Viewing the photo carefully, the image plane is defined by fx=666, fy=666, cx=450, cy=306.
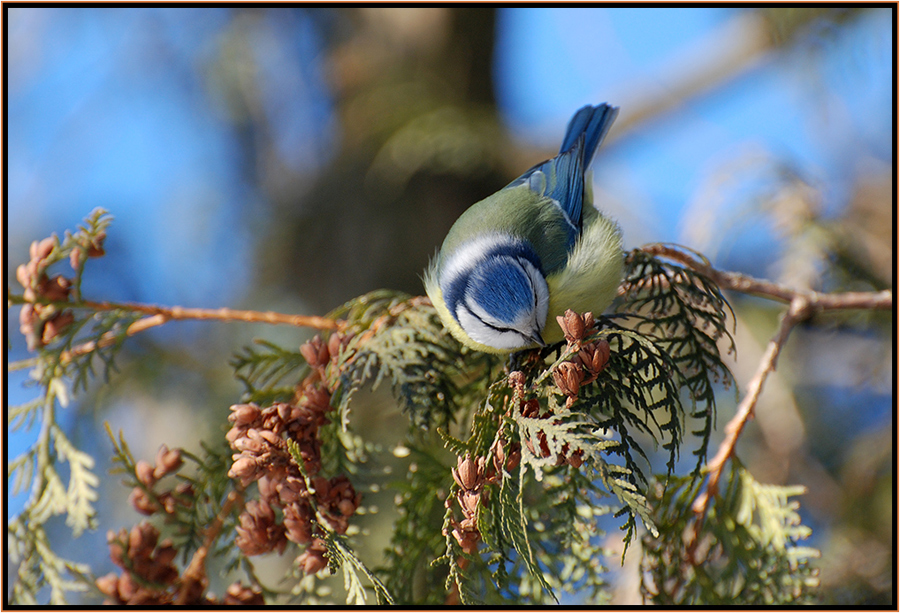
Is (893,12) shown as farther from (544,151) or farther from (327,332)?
(327,332)

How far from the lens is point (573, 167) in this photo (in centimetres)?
209

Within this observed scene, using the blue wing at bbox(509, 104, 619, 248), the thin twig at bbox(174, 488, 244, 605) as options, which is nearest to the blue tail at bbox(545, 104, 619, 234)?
the blue wing at bbox(509, 104, 619, 248)

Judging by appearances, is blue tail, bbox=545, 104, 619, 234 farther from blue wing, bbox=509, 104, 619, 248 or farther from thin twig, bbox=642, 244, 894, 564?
thin twig, bbox=642, 244, 894, 564

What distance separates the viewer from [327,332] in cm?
150

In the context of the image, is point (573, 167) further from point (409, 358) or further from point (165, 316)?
point (165, 316)

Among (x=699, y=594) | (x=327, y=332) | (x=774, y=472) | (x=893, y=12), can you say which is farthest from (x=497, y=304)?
(x=893, y=12)

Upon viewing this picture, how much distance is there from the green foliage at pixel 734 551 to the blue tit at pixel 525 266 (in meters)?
0.44

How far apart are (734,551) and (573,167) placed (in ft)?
3.94

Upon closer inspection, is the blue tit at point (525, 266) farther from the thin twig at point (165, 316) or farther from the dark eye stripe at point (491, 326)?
the thin twig at point (165, 316)

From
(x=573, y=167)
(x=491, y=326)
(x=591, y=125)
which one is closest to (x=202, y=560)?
(x=491, y=326)

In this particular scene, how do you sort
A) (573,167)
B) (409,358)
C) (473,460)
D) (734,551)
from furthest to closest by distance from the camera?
(573,167) < (734,551) < (409,358) < (473,460)

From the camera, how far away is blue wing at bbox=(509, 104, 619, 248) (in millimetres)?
1924

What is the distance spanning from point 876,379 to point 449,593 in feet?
5.50

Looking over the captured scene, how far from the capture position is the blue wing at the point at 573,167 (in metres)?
1.92
